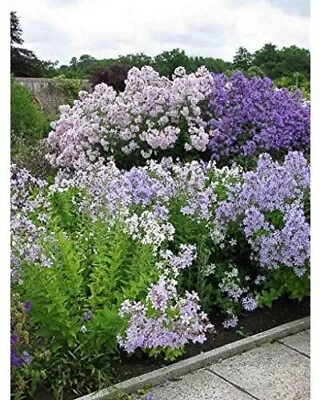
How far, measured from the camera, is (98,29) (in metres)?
3.21

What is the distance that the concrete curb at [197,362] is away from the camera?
1729mm

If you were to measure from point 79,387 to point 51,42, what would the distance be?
1.47 metres

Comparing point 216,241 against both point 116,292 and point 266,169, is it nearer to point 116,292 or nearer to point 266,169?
point 266,169

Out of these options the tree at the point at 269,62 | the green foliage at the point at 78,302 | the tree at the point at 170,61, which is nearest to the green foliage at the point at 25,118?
the tree at the point at 170,61

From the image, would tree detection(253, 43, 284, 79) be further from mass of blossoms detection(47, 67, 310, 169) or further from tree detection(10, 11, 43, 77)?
tree detection(10, 11, 43, 77)

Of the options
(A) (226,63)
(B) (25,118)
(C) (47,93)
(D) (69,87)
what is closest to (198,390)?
(A) (226,63)

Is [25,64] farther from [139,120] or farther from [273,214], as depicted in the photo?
[273,214]

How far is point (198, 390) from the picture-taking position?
5.77 ft

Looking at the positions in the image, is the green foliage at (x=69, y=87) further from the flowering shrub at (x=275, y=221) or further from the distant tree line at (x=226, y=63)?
the flowering shrub at (x=275, y=221)

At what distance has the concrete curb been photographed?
68.1 inches

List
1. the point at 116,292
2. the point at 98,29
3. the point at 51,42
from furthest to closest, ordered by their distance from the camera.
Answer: the point at 98,29 → the point at 51,42 → the point at 116,292
